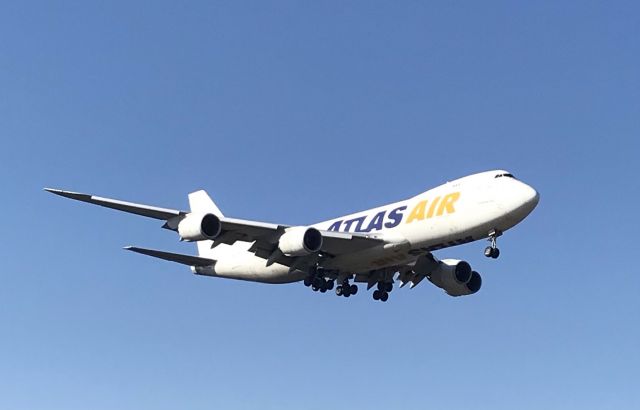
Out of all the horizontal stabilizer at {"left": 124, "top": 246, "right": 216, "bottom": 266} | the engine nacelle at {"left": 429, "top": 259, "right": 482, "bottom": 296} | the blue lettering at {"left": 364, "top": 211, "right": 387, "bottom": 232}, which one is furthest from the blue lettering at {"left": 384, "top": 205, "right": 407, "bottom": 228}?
the horizontal stabilizer at {"left": 124, "top": 246, "right": 216, "bottom": 266}

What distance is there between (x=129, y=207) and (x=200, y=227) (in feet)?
11.3

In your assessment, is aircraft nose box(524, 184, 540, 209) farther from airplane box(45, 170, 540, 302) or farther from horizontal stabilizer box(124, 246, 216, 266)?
horizontal stabilizer box(124, 246, 216, 266)

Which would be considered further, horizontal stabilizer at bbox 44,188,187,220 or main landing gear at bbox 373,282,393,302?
main landing gear at bbox 373,282,393,302

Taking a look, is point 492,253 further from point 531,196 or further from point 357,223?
point 357,223

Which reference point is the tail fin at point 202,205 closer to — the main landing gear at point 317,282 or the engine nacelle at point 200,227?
the main landing gear at point 317,282

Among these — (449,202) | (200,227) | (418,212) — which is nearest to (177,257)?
(200,227)

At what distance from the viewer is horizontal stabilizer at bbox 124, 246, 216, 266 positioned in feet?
161

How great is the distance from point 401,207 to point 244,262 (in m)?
9.91

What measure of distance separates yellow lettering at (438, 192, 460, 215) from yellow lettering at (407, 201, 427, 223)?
0.92 metres

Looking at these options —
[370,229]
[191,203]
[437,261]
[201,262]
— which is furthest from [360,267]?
[191,203]

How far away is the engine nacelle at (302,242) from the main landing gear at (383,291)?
7364mm

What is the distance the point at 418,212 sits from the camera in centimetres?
4538

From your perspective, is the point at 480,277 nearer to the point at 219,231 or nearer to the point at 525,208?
the point at 525,208

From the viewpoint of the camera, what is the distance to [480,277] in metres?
53.4
